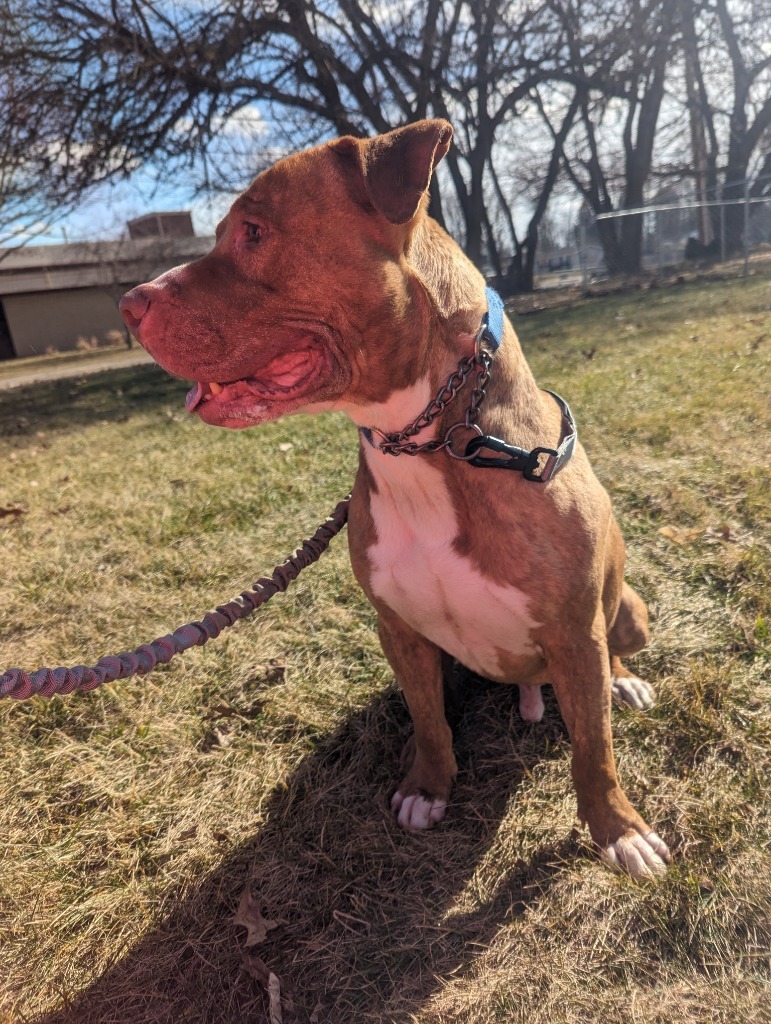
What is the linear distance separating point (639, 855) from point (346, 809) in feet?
2.88

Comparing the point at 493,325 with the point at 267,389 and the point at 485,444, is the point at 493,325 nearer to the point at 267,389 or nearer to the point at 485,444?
the point at 485,444

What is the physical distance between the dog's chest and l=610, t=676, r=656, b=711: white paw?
682 mm

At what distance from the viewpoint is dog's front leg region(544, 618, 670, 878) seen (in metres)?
1.90

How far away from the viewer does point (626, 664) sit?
2.76 meters

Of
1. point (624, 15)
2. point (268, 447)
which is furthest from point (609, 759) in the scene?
point (624, 15)

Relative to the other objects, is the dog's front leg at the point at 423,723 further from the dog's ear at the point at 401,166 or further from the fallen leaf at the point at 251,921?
the dog's ear at the point at 401,166

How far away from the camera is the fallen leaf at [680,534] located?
3.52 metres

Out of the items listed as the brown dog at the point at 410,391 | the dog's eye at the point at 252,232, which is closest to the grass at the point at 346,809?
the brown dog at the point at 410,391

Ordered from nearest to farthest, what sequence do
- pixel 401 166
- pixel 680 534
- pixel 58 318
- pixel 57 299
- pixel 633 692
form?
pixel 401 166, pixel 633 692, pixel 680 534, pixel 57 299, pixel 58 318

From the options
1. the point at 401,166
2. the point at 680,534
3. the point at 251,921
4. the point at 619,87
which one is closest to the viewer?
the point at 401,166

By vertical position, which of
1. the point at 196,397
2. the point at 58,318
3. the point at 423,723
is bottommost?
the point at 423,723

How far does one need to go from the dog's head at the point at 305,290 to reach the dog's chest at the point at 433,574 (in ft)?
0.95

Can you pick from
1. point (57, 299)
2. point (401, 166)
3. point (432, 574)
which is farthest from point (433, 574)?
point (57, 299)

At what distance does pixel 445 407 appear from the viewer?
69.9 inches
